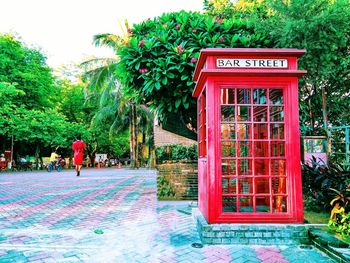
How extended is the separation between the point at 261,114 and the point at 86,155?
3989 centimetres

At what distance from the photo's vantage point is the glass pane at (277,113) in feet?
16.2

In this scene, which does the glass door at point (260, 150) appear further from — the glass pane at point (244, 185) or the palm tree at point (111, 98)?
the palm tree at point (111, 98)

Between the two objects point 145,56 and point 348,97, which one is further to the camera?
point 348,97

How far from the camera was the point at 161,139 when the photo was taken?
44.1 ft

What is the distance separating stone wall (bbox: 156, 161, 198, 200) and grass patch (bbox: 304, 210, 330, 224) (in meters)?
3.17

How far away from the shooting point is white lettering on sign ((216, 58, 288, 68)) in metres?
4.70

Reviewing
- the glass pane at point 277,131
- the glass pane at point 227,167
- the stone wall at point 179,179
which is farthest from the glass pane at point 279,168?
the stone wall at point 179,179

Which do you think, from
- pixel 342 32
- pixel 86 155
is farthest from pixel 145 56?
pixel 86 155

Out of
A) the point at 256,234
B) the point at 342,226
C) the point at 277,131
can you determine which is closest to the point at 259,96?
the point at 277,131

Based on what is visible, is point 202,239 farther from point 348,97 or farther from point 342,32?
point 348,97

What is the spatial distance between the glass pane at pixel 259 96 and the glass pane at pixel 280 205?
1558 mm

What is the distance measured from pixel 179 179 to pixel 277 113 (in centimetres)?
403

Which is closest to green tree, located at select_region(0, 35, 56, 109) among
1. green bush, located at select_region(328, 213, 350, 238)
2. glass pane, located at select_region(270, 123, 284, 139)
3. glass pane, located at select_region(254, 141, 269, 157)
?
glass pane, located at select_region(254, 141, 269, 157)

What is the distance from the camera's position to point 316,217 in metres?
5.46
